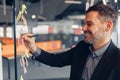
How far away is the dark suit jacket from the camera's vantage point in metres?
1.61

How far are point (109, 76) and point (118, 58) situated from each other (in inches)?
4.2

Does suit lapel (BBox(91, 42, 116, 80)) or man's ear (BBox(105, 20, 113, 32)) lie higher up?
man's ear (BBox(105, 20, 113, 32))

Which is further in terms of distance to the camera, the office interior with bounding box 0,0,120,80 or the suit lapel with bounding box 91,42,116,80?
the office interior with bounding box 0,0,120,80

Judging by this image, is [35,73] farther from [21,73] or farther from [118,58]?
[118,58]

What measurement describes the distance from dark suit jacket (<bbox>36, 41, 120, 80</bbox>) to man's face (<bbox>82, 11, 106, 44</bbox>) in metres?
0.09

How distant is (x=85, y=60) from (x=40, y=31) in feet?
4.97

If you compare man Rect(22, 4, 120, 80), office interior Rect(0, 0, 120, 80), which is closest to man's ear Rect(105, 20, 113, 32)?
man Rect(22, 4, 120, 80)

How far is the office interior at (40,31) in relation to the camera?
101 inches

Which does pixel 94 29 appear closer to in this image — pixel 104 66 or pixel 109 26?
pixel 109 26

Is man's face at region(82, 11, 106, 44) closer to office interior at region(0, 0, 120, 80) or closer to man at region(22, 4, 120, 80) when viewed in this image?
man at region(22, 4, 120, 80)

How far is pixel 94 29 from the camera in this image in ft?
5.44

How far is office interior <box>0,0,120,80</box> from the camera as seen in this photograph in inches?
101

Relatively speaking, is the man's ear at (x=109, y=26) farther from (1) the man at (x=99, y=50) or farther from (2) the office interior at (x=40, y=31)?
(2) the office interior at (x=40, y=31)

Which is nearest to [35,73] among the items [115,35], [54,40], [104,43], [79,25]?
[54,40]
